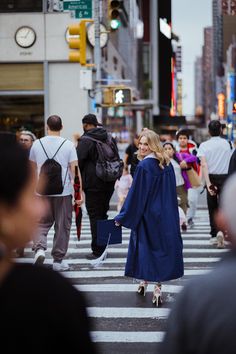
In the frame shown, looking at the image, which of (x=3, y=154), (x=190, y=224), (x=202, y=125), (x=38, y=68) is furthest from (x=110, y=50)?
(x=202, y=125)

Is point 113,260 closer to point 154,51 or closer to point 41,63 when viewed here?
point 41,63

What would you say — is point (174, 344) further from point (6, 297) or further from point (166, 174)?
point (166, 174)

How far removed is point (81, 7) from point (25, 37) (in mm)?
7921

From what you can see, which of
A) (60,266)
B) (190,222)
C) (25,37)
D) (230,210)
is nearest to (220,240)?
(190,222)

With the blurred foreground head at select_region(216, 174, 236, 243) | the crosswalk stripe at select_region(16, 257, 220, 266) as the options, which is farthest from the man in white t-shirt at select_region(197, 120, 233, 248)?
the blurred foreground head at select_region(216, 174, 236, 243)

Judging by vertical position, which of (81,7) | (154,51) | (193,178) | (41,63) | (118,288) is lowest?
(118,288)

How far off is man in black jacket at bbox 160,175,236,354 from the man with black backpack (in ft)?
27.0

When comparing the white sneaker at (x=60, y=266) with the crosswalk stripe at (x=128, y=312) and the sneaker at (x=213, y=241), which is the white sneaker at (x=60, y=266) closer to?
the crosswalk stripe at (x=128, y=312)

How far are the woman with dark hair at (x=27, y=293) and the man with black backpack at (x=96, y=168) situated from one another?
8.34m

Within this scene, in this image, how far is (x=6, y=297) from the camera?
7.61ft

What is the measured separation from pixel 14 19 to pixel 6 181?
83.8 ft

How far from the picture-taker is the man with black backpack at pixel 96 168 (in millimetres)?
10789

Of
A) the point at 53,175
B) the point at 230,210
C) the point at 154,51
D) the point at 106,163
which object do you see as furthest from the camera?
the point at 154,51

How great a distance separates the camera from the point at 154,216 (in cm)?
788
